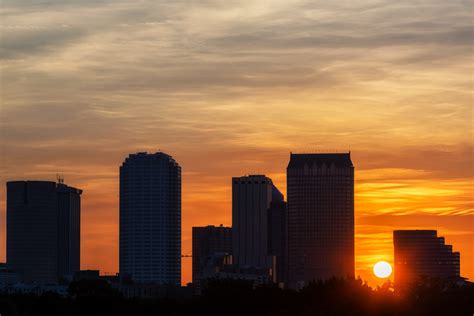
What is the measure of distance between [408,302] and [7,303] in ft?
173

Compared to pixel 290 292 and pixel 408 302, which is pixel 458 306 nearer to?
pixel 408 302

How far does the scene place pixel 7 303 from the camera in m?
Answer: 198

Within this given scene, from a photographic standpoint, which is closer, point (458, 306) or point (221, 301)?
point (458, 306)

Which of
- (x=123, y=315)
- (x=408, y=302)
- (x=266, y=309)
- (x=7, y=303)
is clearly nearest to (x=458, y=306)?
(x=408, y=302)

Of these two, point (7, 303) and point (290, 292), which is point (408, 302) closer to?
point (290, 292)

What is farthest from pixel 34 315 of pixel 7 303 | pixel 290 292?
pixel 290 292

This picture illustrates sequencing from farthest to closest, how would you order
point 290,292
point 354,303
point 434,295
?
point 290,292 < point 434,295 < point 354,303

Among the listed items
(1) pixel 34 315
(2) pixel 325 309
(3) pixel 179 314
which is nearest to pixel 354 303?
(2) pixel 325 309

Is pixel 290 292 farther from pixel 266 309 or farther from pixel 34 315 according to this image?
pixel 34 315

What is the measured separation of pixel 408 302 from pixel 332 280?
19.9 metres

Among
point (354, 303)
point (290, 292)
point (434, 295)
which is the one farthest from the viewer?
point (290, 292)

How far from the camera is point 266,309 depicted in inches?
7456

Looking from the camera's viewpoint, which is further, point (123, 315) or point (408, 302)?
point (123, 315)

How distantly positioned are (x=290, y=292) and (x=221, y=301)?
9.71m
